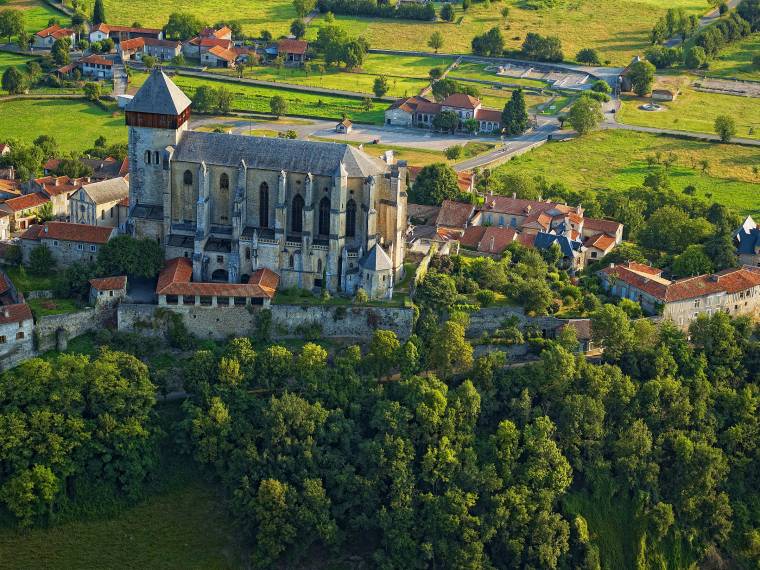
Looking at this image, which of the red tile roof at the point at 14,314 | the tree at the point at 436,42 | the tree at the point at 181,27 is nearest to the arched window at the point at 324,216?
the red tile roof at the point at 14,314

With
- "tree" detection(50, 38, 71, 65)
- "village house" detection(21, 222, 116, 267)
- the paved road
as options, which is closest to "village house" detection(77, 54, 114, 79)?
"tree" detection(50, 38, 71, 65)

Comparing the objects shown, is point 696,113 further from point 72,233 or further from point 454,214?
point 72,233

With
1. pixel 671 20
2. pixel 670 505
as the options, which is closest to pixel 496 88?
pixel 671 20

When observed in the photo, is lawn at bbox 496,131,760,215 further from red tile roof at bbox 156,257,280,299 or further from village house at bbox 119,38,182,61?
village house at bbox 119,38,182,61

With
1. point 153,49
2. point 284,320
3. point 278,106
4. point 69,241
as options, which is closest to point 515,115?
point 278,106

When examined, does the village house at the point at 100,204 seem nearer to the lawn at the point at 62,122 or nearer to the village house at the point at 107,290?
the village house at the point at 107,290
